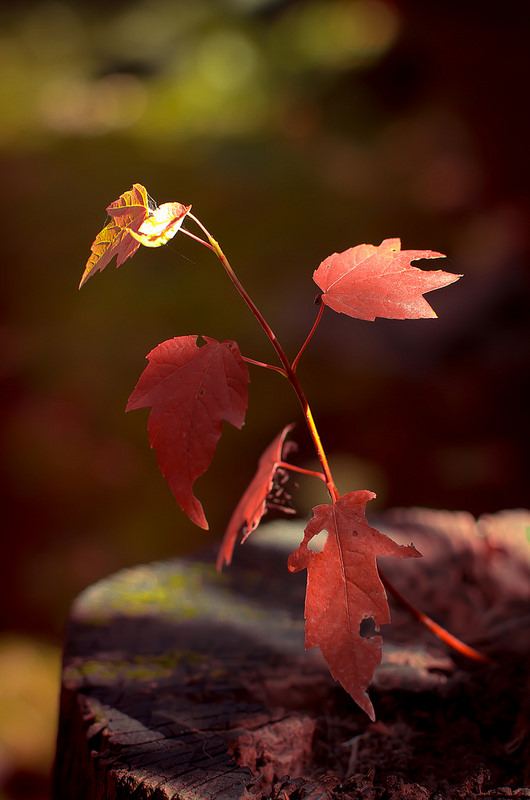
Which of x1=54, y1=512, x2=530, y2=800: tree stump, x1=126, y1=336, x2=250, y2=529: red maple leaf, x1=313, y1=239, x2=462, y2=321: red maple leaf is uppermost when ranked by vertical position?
x1=313, y1=239, x2=462, y2=321: red maple leaf

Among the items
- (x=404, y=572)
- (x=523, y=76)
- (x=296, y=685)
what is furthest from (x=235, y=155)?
(x=296, y=685)

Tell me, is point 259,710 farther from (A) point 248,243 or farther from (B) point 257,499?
(A) point 248,243

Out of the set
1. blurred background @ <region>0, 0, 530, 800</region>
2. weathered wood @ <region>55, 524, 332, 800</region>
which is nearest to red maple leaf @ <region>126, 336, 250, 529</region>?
weathered wood @ <region>55, 524, 332, 800</region>

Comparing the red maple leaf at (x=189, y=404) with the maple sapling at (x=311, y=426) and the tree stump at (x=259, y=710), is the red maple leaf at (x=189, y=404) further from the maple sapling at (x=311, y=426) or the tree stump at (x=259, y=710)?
the tree stump at (x=259, y=710)

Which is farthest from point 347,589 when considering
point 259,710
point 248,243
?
point 248,243

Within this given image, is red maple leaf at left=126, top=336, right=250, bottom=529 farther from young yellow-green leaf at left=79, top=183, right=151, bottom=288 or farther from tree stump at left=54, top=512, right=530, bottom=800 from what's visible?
tree stump at left=54, top=512, right=530, bottom=800

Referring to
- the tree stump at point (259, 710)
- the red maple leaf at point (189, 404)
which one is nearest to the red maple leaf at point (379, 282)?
the red maple leaf at point (189, 404)

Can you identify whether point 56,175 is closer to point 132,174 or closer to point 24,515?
point 132,174

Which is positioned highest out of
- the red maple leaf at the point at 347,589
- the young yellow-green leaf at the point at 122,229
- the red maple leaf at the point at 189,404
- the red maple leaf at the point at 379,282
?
the young yellow-green leaf at the point at 122,229
